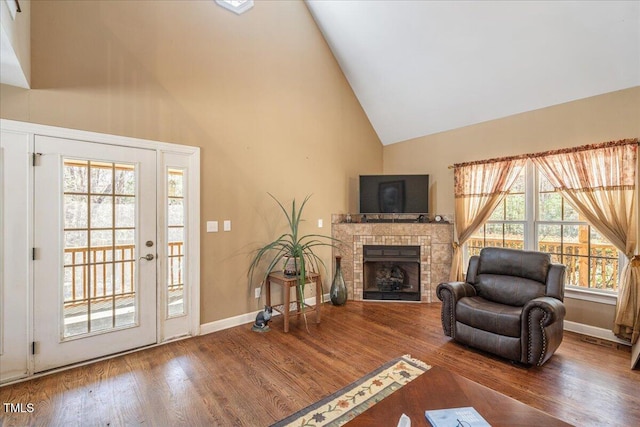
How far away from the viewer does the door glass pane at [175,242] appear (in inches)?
125

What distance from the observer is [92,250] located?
2.71 metres

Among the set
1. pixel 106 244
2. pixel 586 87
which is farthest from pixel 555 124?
pixel 106 244

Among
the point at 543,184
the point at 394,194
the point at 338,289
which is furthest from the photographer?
the point at 394,194

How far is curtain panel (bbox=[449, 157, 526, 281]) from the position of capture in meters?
3.99

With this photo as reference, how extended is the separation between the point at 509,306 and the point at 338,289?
7.32 ft

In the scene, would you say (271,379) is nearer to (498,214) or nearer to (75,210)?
(75,210)

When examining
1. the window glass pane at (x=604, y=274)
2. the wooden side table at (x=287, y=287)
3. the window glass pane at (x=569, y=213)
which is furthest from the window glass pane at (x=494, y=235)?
the wooden side table at (x=287, y=287)

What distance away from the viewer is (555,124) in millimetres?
3588

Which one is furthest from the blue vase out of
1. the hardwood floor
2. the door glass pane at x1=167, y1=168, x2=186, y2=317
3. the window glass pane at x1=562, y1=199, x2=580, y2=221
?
the window glass pane at x1=562, y1=199, x2=580, y2=221

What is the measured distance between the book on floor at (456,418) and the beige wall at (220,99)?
2.75 meters

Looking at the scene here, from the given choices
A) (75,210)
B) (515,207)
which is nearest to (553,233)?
(515,207)

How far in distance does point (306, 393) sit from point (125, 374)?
1.58 metres

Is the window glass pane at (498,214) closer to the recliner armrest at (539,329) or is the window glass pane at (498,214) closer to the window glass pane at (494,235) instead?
the window glass pane at (494,235)

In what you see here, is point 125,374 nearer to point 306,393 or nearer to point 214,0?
point 306,393
